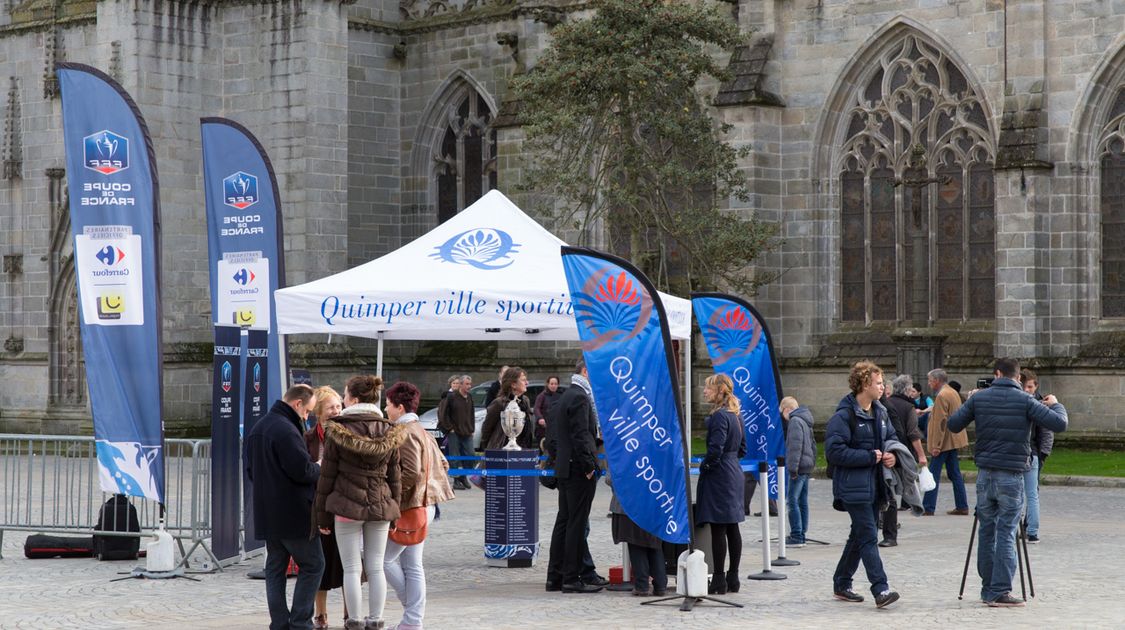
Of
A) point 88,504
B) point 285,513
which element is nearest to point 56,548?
point 88,504

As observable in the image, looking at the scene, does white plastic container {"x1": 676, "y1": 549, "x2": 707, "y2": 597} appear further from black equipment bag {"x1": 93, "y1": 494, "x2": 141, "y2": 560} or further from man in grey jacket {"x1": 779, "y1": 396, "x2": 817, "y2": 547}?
black equipment bag {"x1": 93, "y1": 494, "x2": 141, "y2": 560}

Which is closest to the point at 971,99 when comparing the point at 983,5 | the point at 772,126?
the point at 983,5

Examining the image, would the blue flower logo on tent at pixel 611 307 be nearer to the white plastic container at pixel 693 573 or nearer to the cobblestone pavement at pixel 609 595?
the white plastic container at pixel 693 573

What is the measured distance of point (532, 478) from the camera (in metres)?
15.5

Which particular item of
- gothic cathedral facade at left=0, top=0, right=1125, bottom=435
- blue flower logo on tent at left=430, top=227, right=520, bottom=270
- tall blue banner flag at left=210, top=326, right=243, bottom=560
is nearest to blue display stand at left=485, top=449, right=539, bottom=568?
blue flower logo on tent at left=430, top=227, right=520, bottom=270

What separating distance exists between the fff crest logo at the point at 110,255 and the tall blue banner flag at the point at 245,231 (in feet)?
4.02

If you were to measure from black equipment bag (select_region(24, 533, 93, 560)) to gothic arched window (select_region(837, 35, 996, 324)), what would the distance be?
15550 mm

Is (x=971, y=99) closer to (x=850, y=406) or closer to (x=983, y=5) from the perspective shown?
(x=983, y=5)

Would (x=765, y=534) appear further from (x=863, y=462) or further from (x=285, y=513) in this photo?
(x=285, y=513)

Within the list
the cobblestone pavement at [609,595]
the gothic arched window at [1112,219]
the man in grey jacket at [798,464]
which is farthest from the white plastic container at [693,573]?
the gothic arched window at [1112,219]

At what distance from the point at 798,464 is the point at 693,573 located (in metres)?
4.11

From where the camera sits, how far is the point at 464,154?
36.3m

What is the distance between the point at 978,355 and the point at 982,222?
7.69ft

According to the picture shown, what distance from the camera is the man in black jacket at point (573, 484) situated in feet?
44.4
